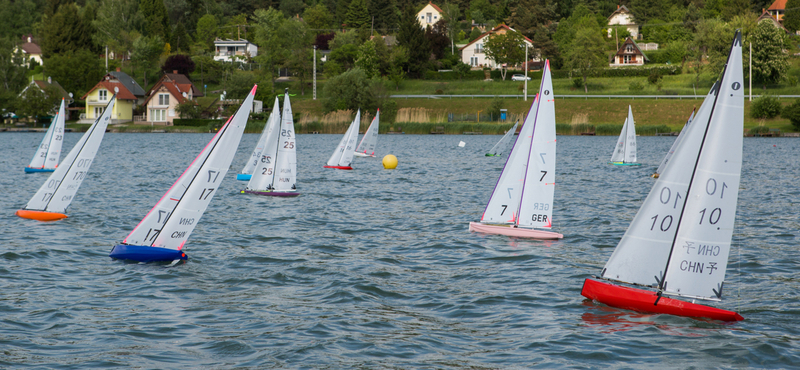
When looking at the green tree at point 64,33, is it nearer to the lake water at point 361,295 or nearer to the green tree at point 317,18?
the green tree at point 317,18

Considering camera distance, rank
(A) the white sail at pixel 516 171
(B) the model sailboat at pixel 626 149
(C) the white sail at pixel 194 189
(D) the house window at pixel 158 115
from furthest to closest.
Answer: (D) the house window at pixel 158 115, (B) the model sailboat at pixel 626 149, (A) the white sail at pixel 516 171, (C) the white sail at pixel 194 189

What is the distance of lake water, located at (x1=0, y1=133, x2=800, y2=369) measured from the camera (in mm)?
9586

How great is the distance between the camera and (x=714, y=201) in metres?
10.0

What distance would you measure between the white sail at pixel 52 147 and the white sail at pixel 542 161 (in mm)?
19952

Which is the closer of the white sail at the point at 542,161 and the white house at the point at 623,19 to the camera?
the white sail at the point at 542,161

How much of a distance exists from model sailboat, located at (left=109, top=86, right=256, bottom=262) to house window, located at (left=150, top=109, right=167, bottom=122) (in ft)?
296

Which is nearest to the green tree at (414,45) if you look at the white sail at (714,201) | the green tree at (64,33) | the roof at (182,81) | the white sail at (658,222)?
the roof at (182,81)

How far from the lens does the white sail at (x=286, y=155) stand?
79.4 feet

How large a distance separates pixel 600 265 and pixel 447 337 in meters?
6.03

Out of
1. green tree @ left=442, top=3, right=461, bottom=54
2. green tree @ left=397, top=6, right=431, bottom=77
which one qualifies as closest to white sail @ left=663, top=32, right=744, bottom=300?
green tree @ left=397, top=6, right=431, bottom=77

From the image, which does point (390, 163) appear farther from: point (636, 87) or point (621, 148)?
point (636, 87)

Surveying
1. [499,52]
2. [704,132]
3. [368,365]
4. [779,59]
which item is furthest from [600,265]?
[499,52]

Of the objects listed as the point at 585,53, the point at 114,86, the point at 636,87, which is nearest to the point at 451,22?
the point at 585,53

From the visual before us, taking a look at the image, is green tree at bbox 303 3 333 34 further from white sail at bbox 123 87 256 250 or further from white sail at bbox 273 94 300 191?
white sail at bbox 123 87 256 250
